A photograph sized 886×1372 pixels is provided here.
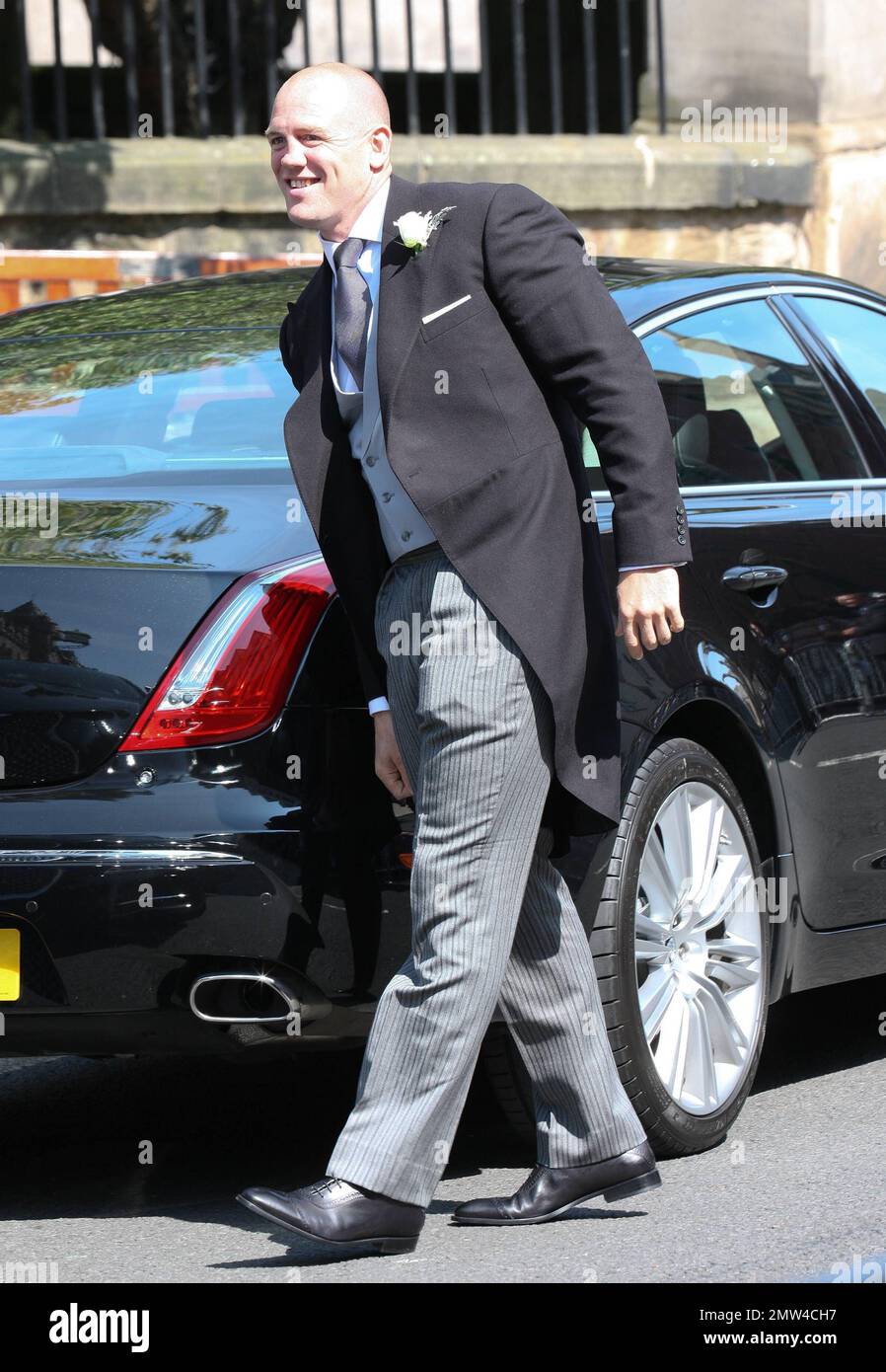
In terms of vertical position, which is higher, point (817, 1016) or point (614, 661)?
point (614, 661)

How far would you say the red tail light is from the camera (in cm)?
340

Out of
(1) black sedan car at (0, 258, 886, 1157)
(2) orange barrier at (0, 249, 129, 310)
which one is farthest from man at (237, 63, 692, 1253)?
(2) orange barrier at (0, 249, 129, 310)

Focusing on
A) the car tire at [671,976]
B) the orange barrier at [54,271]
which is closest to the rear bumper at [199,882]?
the car tire at [671,976]

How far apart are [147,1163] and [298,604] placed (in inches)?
51.2

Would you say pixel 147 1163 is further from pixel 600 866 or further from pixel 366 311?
pixel 366 311

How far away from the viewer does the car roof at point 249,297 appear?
441 centimetres

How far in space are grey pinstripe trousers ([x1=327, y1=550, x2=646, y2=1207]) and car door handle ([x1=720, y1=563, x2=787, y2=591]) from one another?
786mm

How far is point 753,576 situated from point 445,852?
107cm

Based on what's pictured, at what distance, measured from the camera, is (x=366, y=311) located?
3.54 meters

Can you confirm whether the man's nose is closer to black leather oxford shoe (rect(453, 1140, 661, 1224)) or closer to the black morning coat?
the black morning coat

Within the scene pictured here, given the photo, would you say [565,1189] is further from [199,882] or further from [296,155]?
[296,155]
